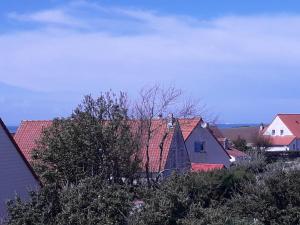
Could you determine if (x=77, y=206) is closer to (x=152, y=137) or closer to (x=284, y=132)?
(x=152, y=137)

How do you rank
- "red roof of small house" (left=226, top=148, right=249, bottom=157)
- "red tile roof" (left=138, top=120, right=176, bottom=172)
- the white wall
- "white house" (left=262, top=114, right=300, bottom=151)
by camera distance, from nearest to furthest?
"red tile roof" (left=138, top=120, right=176, bottom=172) → the white wall → "red roof of small house" (left=226, top=148, right=249, bottom=157) → "white house" (left=262, top=114, right=300, bottom=151)

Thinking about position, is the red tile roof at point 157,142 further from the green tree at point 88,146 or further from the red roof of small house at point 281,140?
the red roof of small house at point 281,140

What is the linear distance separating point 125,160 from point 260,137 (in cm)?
6055

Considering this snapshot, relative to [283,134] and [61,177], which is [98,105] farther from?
[283,134]

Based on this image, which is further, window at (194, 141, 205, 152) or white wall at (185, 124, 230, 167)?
window at (194, 141, 205, 152)

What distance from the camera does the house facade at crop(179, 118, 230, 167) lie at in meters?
49.6

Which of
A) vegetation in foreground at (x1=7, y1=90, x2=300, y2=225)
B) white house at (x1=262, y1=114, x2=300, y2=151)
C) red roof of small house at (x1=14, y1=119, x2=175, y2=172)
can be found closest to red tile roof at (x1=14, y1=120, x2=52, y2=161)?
red roof of small house at (x1=14, y1=119, x2=175, y2=172)

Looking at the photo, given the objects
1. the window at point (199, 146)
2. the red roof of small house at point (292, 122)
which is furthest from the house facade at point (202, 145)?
the red roof of small house at point (292, 122)

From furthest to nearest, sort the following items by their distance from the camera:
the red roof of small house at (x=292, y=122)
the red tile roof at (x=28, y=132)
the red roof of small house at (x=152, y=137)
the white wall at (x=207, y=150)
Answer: the red roof of small house at (x=292, y=122), the white wall at (x=207, y=150), the red tile roof at (x=28, y=132), the red roof of small house at (x=152, y=137)

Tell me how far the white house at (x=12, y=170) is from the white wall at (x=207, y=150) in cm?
2840

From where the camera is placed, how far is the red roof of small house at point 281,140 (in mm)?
82594

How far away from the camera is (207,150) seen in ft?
175

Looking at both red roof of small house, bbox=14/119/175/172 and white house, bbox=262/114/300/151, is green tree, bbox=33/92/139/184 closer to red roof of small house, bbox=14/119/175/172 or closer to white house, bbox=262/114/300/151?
red roof of small house, bbox=14/119/175/172

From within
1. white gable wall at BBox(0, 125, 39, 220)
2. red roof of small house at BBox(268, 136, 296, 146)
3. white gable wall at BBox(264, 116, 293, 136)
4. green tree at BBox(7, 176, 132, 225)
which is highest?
white gable wall at BBox(264, 116, 293, 136)
